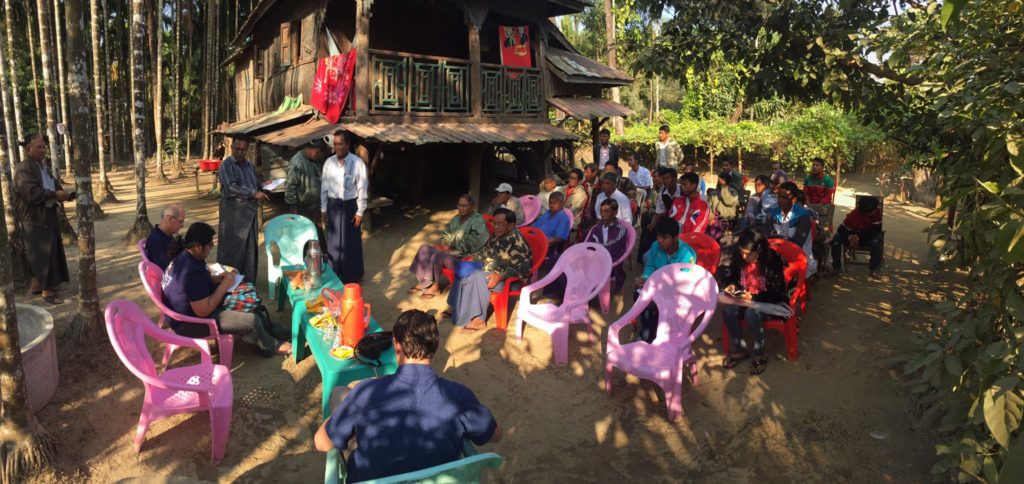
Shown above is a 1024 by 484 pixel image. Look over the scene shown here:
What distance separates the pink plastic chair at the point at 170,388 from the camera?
359 cm

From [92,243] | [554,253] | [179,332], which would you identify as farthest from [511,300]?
[92,243]

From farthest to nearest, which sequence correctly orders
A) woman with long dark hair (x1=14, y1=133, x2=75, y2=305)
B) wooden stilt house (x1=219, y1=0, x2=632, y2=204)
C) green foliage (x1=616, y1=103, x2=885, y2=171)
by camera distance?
1. green foliage (x1=616, y1=103, x2=885, y2=171)
2. wooden stilt house (x1=219, y1=0, x2=632, y2=204)
3. woman with long dark hair (x1=14, y1=133, x2=75, y2=305)

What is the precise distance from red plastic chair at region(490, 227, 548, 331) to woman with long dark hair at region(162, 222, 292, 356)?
7.19ft

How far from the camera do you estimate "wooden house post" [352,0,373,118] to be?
30.2 feet

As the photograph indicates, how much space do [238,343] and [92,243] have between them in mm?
1378

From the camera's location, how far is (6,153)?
16.1 ft

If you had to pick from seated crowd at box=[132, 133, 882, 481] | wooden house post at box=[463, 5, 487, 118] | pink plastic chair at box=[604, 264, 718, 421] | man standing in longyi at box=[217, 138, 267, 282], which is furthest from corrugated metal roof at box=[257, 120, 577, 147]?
pink plastic chair at box=[604, 264, 718, 421]

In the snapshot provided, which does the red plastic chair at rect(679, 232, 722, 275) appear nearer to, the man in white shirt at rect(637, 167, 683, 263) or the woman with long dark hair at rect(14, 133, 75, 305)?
the man in white shirt at rect(637, 167, 683, 263)

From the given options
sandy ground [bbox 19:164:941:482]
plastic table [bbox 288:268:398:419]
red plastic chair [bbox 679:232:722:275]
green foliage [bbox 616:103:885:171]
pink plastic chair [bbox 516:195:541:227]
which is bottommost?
sandy ground [bbox 19:164:941:482]

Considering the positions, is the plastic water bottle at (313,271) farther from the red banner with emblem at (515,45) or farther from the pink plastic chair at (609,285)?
the red banner with emblem at (515,45)

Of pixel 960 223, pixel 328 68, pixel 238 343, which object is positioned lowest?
pixel 238 343

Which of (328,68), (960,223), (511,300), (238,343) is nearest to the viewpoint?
(960,223)

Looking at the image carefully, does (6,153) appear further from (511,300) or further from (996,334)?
(996,334)

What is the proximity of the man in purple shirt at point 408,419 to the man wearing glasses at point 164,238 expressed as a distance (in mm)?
3252
